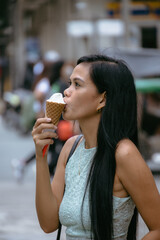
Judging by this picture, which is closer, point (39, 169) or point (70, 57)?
point (39, 169)

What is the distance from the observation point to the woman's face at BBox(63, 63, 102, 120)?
2.49 metres

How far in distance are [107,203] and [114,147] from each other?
9.6 inches

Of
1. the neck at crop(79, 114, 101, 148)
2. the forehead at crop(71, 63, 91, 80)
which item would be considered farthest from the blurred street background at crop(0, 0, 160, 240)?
the neck at crop(79, 114, 101, 148)

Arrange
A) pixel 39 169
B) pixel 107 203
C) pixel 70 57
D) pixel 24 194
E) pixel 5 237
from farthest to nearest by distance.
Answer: pixel 70 57
pixel 24 194
pixel 5 237
pixel 39 169
pixel 107 203

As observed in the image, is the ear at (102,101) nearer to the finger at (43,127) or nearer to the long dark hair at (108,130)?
the long dark hair at (108,130)

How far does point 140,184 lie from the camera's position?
93.2 inches

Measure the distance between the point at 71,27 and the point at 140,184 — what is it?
18.5 meters

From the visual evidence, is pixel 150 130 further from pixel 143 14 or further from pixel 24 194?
pixel 143 14

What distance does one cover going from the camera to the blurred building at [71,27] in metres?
18.8

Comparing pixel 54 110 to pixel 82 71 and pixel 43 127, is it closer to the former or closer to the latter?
pixel 43 127

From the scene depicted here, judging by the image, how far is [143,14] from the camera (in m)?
18.9

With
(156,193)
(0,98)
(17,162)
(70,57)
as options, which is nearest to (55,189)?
(156,193)

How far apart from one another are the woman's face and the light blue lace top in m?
0.19

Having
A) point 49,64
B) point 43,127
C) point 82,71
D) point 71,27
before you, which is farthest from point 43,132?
point 71,27
